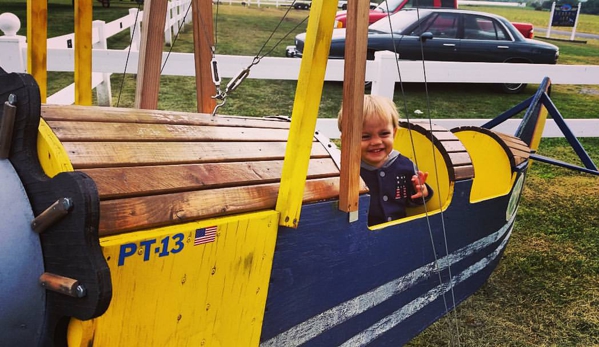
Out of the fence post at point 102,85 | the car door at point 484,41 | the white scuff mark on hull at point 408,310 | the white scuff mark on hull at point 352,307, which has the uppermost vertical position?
the car door at point 484,41

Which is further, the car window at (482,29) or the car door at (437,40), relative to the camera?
the car window at (482,29)

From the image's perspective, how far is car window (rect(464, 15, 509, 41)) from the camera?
9.80 metres

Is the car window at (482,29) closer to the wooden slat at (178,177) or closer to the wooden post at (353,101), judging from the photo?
the wooden post at (353,101)

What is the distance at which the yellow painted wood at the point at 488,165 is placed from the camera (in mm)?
3209

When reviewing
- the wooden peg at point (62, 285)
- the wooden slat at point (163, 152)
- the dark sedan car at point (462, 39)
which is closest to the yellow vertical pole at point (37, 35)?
the wooden slat at point (163, 152)

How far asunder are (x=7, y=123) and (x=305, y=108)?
75 cm

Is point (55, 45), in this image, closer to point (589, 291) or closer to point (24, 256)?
point (24, 256)

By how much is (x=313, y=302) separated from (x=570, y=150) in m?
5.91

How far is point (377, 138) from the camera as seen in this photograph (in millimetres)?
2420

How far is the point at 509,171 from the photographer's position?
3.16 m

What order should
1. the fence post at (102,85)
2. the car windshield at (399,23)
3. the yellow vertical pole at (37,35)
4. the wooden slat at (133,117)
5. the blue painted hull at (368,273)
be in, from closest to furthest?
1. the wooden slat at (133,117)
2. the blue painted hull at (368,273)
3. the yellow vertical pole at (37,35)
4. the fence post at (102,85)
5. the car windshield at (399,23)

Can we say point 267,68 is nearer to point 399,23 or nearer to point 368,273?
point 368,273

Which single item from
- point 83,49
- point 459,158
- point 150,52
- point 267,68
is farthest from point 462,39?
point 83,49

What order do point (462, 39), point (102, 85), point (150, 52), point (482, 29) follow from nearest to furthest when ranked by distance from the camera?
point (150, 52) → point (102, 85) → point (462, 39) → point (482, 29)
